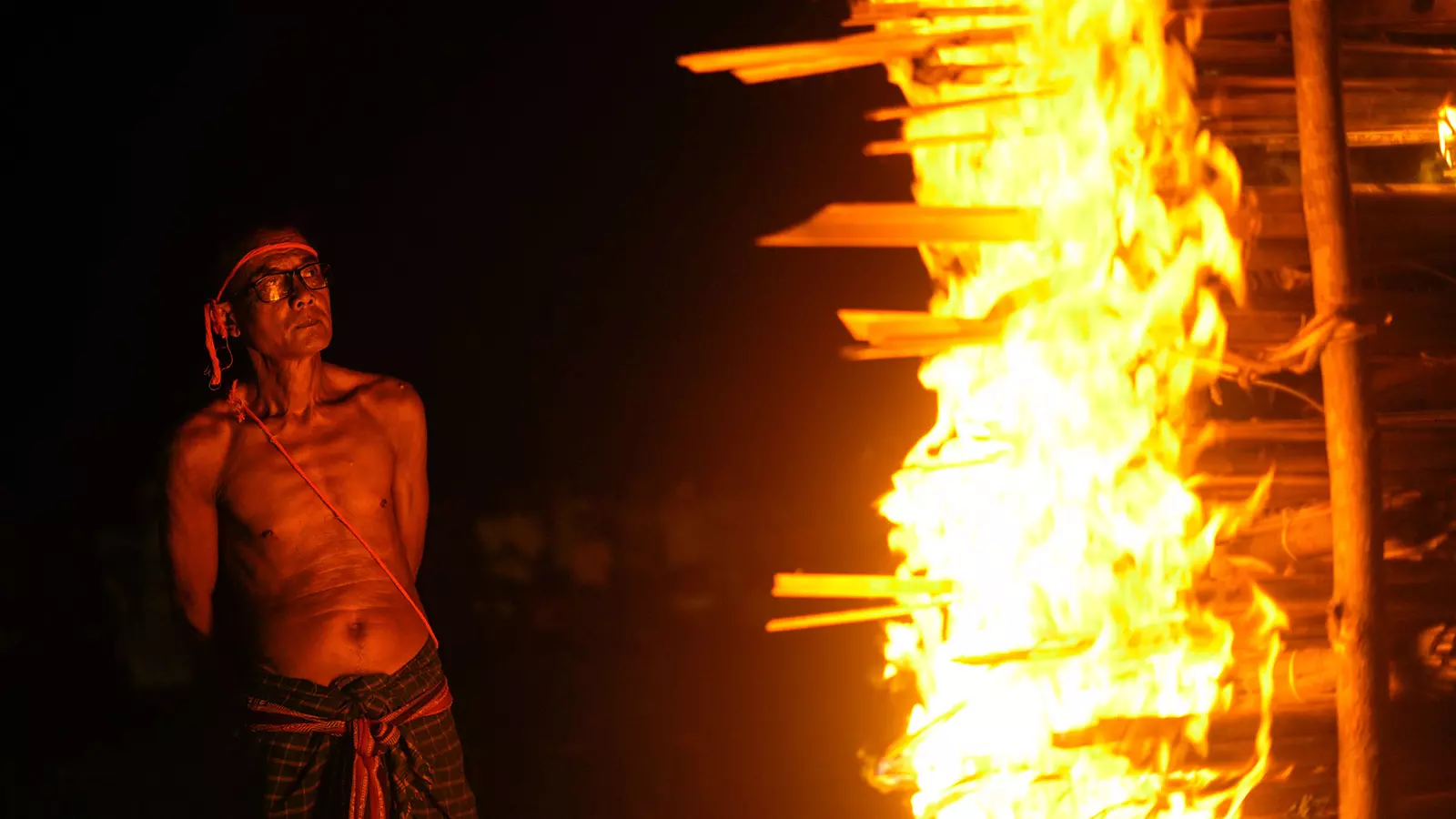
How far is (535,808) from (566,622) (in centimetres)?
77

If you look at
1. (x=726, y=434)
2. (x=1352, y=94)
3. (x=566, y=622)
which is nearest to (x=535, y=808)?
(x=566, y=622)

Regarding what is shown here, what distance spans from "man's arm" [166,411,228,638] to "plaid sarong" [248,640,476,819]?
12.7 inches

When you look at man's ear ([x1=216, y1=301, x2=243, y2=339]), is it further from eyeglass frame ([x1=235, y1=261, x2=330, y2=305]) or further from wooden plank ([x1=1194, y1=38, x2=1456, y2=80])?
wooden plank ([x1=1194, y1=38, x2=1456, y2=80])

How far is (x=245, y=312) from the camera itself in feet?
9.82

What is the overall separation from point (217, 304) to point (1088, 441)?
260cm

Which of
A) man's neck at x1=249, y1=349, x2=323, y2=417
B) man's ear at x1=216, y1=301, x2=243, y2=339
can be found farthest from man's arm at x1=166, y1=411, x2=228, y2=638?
man's ear at x1=216, y1=301, x2=243, y2=339

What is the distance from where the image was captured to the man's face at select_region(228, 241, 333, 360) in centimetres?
297

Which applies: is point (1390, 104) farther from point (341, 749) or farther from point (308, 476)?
point (341, 749)

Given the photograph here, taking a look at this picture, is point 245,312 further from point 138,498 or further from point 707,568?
point 707,568

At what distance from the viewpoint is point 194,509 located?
2922 millimetres

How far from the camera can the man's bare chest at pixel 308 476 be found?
2.93m

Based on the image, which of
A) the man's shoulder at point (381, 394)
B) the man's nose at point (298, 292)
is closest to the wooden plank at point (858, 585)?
the man's shoulder at point (381, 394)

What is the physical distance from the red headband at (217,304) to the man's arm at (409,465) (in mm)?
484

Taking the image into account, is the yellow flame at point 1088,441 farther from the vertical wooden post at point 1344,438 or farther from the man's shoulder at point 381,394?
the man's shoulder at point 381,394
